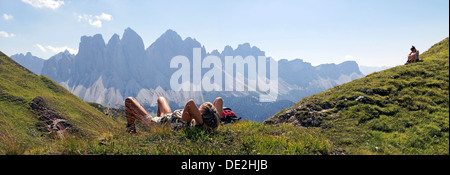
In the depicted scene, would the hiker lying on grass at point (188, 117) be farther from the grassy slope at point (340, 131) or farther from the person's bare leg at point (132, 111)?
the grassy slope at point (340, 131)

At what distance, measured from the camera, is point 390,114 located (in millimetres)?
11375

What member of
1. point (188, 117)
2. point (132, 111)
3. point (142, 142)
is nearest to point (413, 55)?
point (188, 117)

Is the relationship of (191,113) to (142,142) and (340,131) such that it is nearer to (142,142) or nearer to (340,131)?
(142,142)

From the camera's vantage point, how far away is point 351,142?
9102 mm

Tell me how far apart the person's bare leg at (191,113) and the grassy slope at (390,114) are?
16.3ft

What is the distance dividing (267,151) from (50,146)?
6009 millimetres

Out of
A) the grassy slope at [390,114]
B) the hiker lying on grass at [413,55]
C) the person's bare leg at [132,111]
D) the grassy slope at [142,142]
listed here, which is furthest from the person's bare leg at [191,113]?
the hiker lying on grass at [413,55]

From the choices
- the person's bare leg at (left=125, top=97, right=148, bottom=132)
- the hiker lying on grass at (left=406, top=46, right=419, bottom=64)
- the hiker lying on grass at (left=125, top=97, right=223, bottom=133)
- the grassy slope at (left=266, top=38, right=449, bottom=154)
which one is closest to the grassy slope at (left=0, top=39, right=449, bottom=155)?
the grassy slope at (left=266, top=38, right=449, bottom=154)

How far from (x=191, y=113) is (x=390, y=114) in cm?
966

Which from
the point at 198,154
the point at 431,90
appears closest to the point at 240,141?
the point at 198,154

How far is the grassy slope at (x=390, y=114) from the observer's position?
27.2 feet
